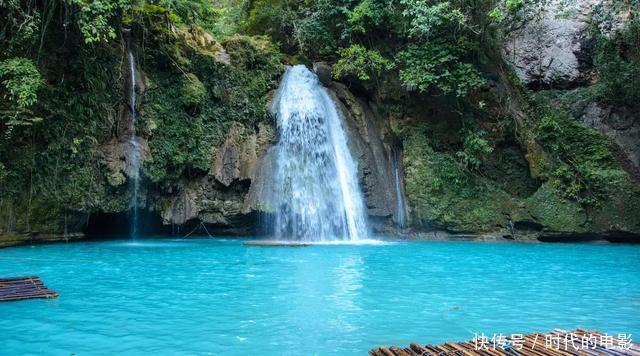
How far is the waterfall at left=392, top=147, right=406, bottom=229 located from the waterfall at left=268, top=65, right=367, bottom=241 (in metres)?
1.20

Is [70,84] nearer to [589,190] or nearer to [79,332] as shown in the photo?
[79,332]

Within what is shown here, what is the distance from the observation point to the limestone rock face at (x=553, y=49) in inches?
655

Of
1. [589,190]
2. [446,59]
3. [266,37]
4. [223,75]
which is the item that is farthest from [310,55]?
[589,190]

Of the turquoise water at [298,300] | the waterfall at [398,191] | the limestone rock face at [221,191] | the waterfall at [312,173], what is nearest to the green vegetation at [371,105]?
the limestone rock face at [221,191]

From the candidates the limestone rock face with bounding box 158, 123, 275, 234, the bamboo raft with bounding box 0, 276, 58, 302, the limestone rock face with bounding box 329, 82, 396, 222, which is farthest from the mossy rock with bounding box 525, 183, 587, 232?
the bamboo raft with bounding box 0, 276, 58, 302

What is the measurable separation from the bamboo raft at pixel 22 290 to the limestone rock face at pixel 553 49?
15135 mm

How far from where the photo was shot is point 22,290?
6.36 m

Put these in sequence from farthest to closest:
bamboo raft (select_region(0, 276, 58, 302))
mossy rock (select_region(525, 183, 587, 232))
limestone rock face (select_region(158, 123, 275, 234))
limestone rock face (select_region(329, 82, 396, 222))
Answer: limestone rock face (select_region(329, 82, 396, 222)) → limestone rock face (select_region(158, 123, 275, 234)) → mossy rock (select_region(525, 183, 587, 232)) → bamboo raft (select_region(0, 276, 58, 302))

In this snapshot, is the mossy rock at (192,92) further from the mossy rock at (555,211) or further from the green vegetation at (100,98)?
the mossy rock at (555,211)

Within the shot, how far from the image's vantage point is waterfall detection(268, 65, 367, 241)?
560 inches

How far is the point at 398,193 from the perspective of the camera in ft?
51.7

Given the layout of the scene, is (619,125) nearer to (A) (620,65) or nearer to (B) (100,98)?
(A) (620,65)

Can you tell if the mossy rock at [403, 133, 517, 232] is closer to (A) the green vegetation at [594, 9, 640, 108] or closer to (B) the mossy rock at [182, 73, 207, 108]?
(A) the green vegetation at [594, 9, 640, 108]

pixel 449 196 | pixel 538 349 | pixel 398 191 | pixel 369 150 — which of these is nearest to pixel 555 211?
pixel 449 196
